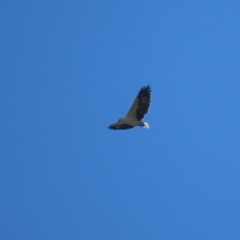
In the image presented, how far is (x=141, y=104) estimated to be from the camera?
4538 cm

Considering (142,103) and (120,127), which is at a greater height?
(142,103)

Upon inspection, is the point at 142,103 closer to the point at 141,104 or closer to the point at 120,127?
the point at 141,104

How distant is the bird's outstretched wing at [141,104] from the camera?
149ft

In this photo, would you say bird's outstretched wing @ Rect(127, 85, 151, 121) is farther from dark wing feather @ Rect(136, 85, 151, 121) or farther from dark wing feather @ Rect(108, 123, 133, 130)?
dark wing feather @ Rect(108, 123, 133, 130)

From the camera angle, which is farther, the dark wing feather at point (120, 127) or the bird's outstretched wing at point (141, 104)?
the dark wing feather at point (120, 127)

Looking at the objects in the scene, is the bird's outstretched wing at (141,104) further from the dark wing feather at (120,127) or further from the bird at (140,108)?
the dark wing feather at (120,127)

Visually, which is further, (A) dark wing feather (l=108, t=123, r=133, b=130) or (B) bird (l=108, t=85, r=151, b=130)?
(A) dark wing feather (l=108, t=123, r=133, b=130)

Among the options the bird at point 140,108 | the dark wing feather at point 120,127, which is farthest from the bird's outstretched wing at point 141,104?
the dark wing feather at point 120,127

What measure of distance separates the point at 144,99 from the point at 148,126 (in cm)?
111

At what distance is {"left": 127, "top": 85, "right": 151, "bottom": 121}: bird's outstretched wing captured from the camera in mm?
45344

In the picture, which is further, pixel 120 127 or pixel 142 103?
pixel 120 127

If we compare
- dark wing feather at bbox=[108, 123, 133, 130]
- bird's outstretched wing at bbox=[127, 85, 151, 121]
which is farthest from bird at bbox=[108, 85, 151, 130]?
dark wing feather at bbox=[108, 123, 133, 130]

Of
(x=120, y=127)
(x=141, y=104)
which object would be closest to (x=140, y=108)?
(x=141, y=104)

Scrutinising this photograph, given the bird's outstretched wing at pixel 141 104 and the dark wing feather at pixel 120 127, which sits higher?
the bird's outstretched wing at pixel 141 104
